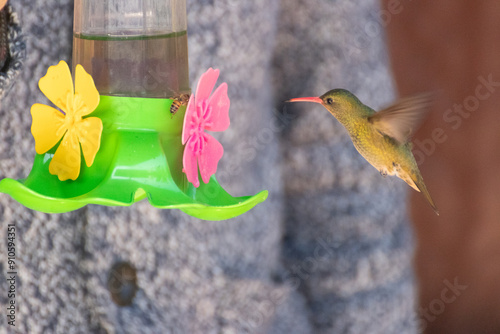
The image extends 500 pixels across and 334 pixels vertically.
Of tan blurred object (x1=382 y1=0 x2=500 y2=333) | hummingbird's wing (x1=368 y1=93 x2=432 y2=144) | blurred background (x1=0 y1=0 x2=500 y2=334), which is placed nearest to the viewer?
hummingbird's wing (x1=368 y1=93 x2=432 y2=144)

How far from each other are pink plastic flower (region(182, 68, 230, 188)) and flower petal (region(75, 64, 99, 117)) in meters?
0.05

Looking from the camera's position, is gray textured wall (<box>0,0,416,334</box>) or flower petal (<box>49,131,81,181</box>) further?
gray textured wall (<box>0,0,416,334</box>)

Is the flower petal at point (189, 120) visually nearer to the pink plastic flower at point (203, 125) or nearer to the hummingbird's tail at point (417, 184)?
the pink plastic flower at point (203, 125)

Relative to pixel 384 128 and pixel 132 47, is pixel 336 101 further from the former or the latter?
pixel 132 47

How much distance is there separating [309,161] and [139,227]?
218 mm

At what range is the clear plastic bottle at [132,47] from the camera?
1.21 feet

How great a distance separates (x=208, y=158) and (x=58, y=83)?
0.32ft

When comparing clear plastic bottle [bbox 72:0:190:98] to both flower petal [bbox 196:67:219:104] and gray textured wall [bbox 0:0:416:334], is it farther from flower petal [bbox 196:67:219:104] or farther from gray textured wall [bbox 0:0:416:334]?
gray textured wall [bbox 0:0:416:334]

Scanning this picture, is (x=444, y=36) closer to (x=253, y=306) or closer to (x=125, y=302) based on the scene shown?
(x=253, y=306)

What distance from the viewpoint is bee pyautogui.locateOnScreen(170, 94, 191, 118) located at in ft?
1.10

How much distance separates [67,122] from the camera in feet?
1.09

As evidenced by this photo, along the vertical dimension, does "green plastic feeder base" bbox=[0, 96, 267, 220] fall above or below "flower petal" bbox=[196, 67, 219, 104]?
below

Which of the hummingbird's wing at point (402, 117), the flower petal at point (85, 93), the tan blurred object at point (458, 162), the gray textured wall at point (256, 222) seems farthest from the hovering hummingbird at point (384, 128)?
the tan blurred object at point (458, 162)

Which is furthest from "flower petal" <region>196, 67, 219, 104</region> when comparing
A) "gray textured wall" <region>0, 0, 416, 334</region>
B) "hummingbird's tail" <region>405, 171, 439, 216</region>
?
"gray textured wall" <region>0, 0, 416, 334</region>
